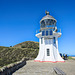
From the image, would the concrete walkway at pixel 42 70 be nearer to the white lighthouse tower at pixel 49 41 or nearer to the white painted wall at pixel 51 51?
the white painted wall at pixel 51 51

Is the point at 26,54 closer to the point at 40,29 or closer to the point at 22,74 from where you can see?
the point at 40,29

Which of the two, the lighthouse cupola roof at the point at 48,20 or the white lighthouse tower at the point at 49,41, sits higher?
the lighthouse cupola roof at the point at 48,20

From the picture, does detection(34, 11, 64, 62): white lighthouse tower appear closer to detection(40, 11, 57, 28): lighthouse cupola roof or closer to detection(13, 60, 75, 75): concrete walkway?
detection(40, 11, 57, 28): lighthouse cupola roof

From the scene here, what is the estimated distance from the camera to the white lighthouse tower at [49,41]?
1864cm

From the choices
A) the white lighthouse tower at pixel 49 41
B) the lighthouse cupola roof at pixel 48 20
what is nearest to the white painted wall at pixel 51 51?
the white lighthouse tower at pixel 49 41

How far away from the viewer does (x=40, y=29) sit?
20703 millimetres

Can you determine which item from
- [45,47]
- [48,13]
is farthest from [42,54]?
[48,13]

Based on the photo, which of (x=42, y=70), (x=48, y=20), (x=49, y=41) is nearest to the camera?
(x=42, y=70)

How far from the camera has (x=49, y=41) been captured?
19344 mm

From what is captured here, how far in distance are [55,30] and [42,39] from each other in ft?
12.6

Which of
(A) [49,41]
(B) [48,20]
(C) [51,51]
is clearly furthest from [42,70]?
(B) [48,20]

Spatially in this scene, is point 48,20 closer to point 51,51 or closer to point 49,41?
point 49,41

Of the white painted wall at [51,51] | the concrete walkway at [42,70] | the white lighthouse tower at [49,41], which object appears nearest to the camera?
the concrete walkway at [42,70]

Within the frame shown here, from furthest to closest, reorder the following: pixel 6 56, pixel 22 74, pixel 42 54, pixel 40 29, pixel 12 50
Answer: pixel 12 50 → pixel 6 56 → pixel 40 29 → pixel 42 54 → pixel 22 74
